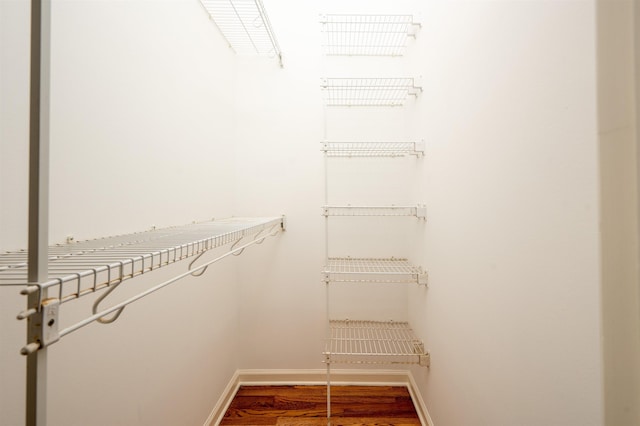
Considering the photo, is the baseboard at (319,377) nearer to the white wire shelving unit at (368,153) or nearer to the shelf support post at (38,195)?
the white wire shelving unit at (368,153)

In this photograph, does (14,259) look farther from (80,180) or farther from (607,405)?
(607,405)

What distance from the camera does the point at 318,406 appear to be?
1.55m

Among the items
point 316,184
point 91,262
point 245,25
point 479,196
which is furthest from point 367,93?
point 91,262

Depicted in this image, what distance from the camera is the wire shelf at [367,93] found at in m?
1.63

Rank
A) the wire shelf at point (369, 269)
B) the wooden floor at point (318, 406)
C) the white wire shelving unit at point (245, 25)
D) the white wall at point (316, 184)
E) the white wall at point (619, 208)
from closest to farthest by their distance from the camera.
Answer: the white wall at point (619, 208) < the white wall at point (316, 184) < the white wire shelving unit at point (245, 25) < the wooden floor at point (318, 406) < the wire shelf at point (369, 269)

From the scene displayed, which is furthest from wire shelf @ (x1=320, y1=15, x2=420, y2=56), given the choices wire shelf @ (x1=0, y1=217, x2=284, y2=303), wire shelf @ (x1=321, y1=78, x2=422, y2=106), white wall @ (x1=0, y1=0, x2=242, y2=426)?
wire shelf @ (x1=0, y1=217, x2=284, y2=303)

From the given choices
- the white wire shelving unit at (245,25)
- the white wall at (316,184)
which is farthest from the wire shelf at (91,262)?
the white wire shelving unit at (245,25)

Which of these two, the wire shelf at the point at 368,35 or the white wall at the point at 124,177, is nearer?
the white wall at the point at 124,177

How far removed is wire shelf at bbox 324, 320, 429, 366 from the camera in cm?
144

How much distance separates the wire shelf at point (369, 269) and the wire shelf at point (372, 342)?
31 cm

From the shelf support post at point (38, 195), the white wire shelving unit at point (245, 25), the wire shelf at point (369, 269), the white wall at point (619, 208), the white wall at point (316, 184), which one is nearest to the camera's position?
the shelf support post at point (38, 195)

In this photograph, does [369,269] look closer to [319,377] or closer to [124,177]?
[319,377]

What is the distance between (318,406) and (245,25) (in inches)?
88.7

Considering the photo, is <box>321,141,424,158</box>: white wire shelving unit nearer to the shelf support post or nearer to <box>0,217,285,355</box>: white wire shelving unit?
<box>0,217,285,355</box>: white wire shelving unit
